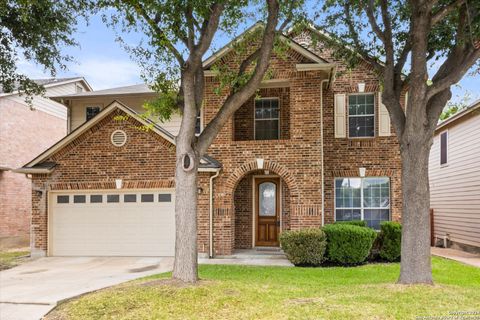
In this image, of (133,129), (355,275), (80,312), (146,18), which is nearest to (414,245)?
(355,275)

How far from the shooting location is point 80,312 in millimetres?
7234

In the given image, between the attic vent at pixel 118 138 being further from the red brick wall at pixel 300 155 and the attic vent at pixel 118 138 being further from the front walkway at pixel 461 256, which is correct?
the front walkway at pixel 461 256

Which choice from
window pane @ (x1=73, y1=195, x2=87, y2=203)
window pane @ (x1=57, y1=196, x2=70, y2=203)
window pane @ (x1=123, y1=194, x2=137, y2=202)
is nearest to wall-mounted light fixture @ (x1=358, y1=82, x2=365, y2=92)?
window pane @ (x1=123, y1=194, x2=137, y2=202)

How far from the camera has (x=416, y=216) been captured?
334 inches

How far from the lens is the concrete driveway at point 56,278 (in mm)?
8008

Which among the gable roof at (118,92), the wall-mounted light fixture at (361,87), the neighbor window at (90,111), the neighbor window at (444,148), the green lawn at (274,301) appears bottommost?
the green lawn at (274,301)

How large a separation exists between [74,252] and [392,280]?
10.3 m

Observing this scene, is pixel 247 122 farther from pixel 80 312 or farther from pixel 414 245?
pixel 80 312

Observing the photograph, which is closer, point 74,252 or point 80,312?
point 80,312

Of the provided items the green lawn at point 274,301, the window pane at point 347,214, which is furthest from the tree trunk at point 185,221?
the window pane at point 347,214

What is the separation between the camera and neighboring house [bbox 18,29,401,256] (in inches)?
544

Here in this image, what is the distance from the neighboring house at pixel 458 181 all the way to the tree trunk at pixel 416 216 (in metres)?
7.30

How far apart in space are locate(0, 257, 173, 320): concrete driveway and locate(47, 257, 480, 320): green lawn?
0.66 metres

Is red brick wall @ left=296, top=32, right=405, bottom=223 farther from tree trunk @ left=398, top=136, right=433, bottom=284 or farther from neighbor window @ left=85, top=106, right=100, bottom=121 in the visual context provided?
neighbor window @ left=85, top=106, right=100, bottom=121
